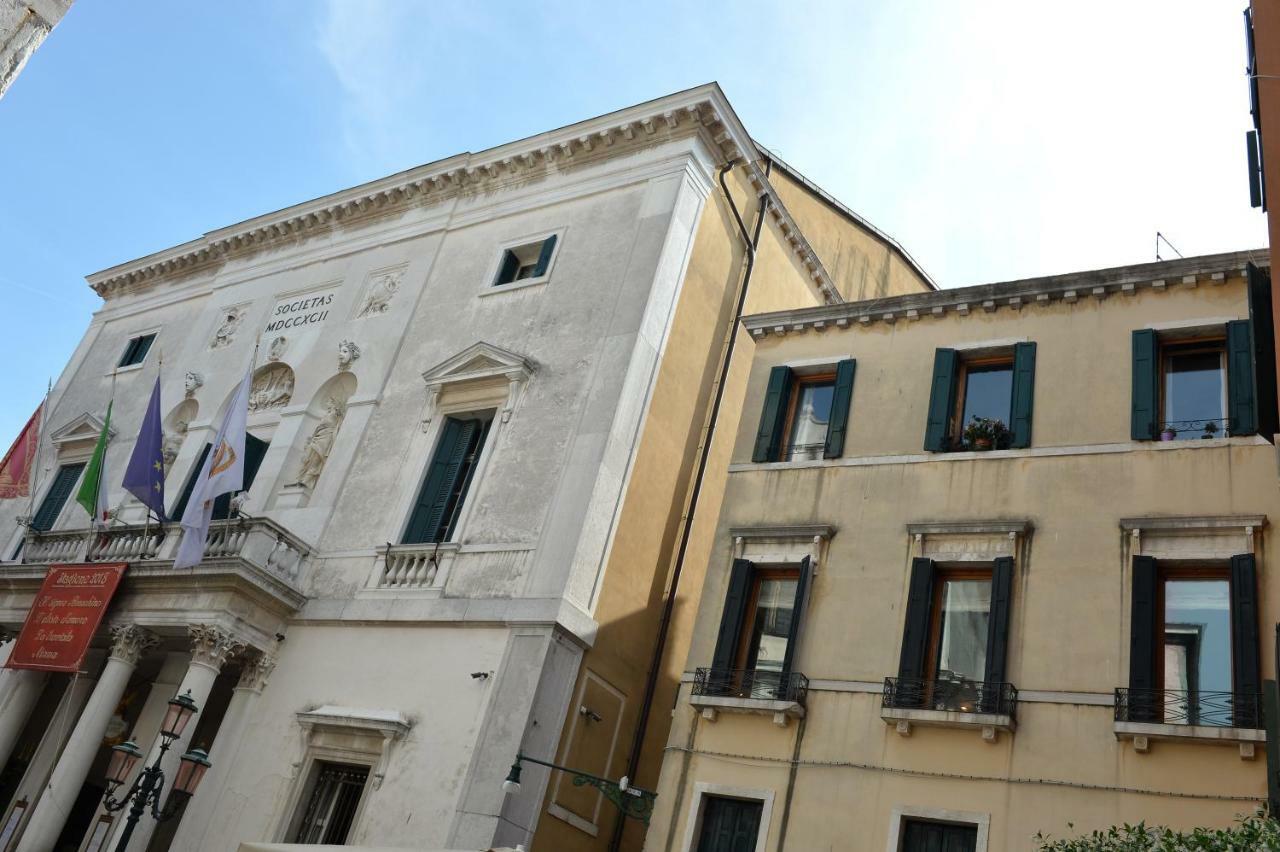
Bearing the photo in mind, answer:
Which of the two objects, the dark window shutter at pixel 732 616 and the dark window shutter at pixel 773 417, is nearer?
the dark window shutter at pixel 732 616

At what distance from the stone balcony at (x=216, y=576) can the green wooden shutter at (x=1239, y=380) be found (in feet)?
43.3

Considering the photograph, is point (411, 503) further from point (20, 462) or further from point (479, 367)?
point (20, 462)

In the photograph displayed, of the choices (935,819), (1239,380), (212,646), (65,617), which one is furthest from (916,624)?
(65,617)

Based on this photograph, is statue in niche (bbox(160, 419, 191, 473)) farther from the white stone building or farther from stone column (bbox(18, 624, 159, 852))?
stone column (bbox(18, 624, 159, 852))

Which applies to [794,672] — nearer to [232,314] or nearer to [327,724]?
[327,724]

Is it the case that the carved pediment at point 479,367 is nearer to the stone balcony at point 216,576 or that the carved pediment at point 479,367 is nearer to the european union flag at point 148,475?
the stone balcony at point 216,576

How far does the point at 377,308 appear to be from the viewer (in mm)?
21391

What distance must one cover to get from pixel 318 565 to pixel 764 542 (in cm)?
788

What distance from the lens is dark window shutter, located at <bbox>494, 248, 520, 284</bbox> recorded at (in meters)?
19.8

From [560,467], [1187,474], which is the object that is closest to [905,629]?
[1187,474]

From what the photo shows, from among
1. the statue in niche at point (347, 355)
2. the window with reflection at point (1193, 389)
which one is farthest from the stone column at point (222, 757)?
the window with reflection at point (1193, 389)

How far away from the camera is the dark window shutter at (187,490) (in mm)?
21016

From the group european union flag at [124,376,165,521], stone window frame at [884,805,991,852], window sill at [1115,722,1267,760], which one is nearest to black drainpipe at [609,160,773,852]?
stone window frame at [884,805,991,852]

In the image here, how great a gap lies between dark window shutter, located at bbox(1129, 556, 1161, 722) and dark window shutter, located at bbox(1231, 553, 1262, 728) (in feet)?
2.33
